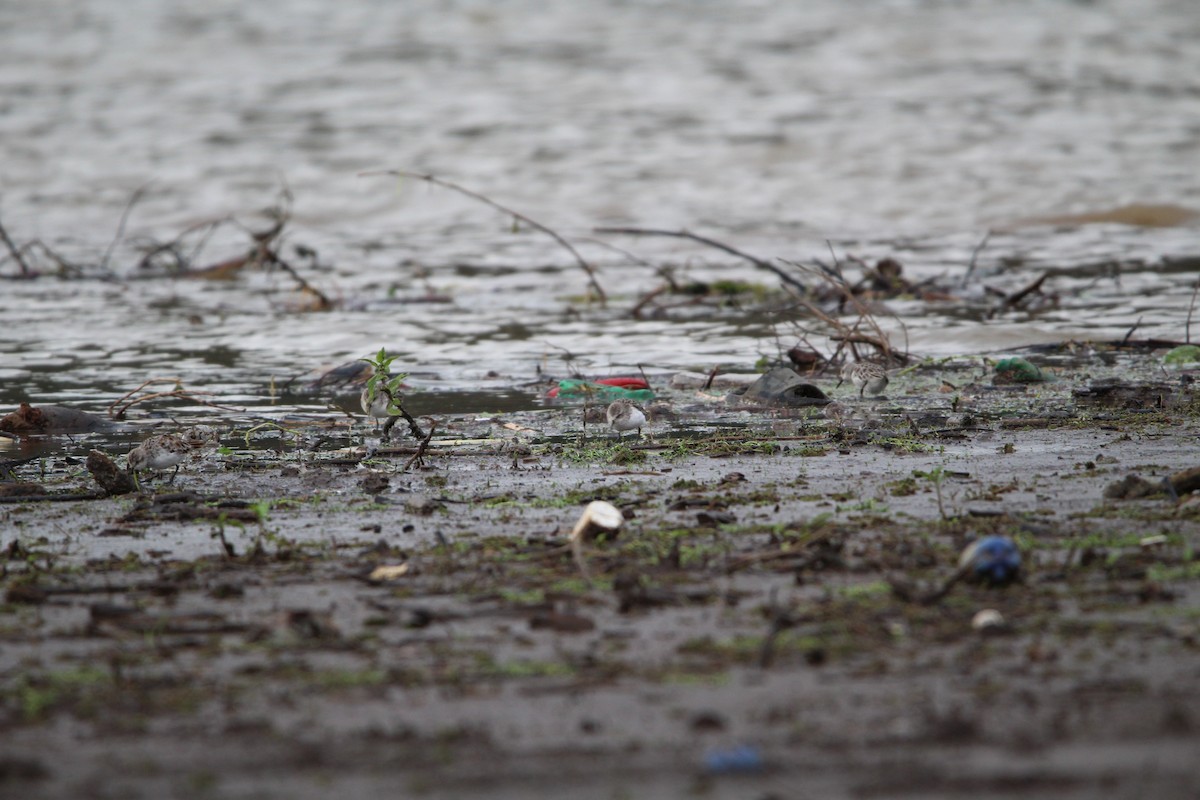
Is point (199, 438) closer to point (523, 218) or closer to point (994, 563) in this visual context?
point (523, 218)

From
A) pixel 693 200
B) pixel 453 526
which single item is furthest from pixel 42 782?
pixel 693 200

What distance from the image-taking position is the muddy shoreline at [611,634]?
6.24 ft

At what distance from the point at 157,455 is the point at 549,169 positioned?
11.4 m

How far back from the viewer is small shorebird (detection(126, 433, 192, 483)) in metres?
3.86

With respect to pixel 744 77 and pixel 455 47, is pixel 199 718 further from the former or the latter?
pixel 455 47

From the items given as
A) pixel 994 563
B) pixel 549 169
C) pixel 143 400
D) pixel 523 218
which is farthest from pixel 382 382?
pixel 549 169

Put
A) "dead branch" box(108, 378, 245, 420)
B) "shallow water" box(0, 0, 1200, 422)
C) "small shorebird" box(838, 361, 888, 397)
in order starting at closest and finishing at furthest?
"dead branch" box(108, 378, 245, 420), "small shorebird" box(838, 361, 888, 397), "shallow water" box(0, 0, 1200, 422)

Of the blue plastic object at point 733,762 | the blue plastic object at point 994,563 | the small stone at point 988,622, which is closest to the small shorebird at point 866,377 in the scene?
the blue plastic object at point 994,563

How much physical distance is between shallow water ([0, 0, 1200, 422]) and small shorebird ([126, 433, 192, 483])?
4.17ft

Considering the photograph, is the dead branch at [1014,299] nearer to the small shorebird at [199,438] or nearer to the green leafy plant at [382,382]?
the green leafy plant at [382,382]

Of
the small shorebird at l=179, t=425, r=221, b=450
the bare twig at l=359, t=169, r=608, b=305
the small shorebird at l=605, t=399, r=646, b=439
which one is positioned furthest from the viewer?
the bare twig at l=359, t=169, r=608, b=305

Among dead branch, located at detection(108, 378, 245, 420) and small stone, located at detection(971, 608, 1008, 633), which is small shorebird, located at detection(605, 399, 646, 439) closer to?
dead branch, located at detection(108, 378, 245, 420)

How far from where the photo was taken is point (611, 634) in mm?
2406

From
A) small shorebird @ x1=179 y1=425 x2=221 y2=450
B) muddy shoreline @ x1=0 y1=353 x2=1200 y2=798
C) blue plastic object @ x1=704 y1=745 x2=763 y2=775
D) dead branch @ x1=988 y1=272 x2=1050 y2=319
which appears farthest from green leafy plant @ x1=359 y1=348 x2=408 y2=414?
dead branch @ x1=988 y1=272 x2=1050 y2=319
